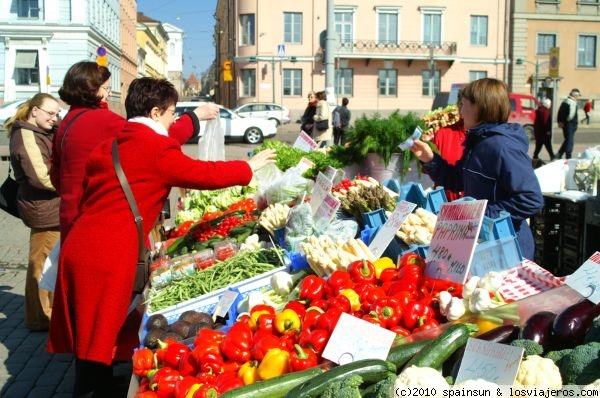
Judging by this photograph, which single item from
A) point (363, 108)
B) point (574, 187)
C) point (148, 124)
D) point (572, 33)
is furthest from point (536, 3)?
point (148, 124)

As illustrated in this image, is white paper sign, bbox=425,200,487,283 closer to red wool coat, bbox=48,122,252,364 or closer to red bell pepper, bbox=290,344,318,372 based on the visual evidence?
red bell pepper, bbox=290,344,318,372

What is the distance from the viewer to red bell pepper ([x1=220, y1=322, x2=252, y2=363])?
2942 mm

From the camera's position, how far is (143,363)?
3137 millimetres

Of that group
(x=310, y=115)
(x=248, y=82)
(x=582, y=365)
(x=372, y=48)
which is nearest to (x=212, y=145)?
(x=582, y=365)

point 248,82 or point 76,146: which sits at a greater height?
point 248,82

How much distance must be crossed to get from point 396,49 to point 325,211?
136 feet

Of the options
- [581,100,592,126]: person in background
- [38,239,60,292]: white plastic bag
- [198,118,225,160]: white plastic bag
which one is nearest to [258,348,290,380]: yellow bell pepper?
[38,239,60,292]: white plastic bag

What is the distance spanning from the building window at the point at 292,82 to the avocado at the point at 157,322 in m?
40.5

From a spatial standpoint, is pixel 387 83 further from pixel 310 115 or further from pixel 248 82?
pixel 310 115

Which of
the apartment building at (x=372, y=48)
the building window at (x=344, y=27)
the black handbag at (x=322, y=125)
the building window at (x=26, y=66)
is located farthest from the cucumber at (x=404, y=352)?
the building window at (x=344, y=27)

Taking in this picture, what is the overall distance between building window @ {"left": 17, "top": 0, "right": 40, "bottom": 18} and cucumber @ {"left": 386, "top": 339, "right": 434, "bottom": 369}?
42057 mm

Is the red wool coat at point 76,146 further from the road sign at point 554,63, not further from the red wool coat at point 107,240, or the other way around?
the road sign at point 554,63

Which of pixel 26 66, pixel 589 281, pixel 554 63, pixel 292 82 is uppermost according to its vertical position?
pixel 26 66

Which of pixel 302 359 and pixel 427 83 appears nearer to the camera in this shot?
pixel 302 359
